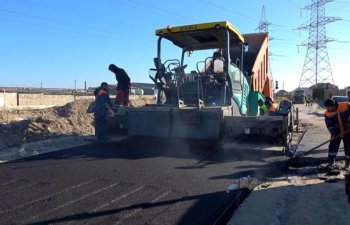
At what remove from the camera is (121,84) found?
31.0ft

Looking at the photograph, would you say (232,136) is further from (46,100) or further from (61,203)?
(46,100)

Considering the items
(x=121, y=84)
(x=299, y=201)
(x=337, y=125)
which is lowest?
(x=299, y=201)

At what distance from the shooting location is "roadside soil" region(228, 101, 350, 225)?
3.96 metres

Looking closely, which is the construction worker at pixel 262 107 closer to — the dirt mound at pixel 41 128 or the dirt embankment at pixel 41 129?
the dirt embankment at pixel 41 129

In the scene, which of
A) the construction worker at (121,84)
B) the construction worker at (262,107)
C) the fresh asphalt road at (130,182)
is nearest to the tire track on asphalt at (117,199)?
the fresh asphalt road at (130,182)

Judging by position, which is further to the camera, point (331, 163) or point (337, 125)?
point (337, 125)

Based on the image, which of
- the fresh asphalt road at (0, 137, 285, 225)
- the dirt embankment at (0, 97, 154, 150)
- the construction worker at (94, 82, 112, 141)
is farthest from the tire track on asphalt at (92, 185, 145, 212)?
the dirt embankment at (0, 97, 154, 150)

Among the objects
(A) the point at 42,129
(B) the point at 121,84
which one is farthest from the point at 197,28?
(A) the point at 42,129

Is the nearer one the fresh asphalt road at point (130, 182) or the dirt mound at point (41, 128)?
the fresh asphalt road at point (130, 182)

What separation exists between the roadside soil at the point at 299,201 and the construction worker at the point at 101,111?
4123 mm

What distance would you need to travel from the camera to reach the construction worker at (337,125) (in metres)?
6.48

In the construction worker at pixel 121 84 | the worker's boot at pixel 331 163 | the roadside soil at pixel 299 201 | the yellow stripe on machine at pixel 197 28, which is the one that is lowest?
the roadside soil at pixel 299 201

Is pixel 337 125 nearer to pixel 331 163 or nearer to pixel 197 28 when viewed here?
pixel 331 163

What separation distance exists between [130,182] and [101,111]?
11.6ft
